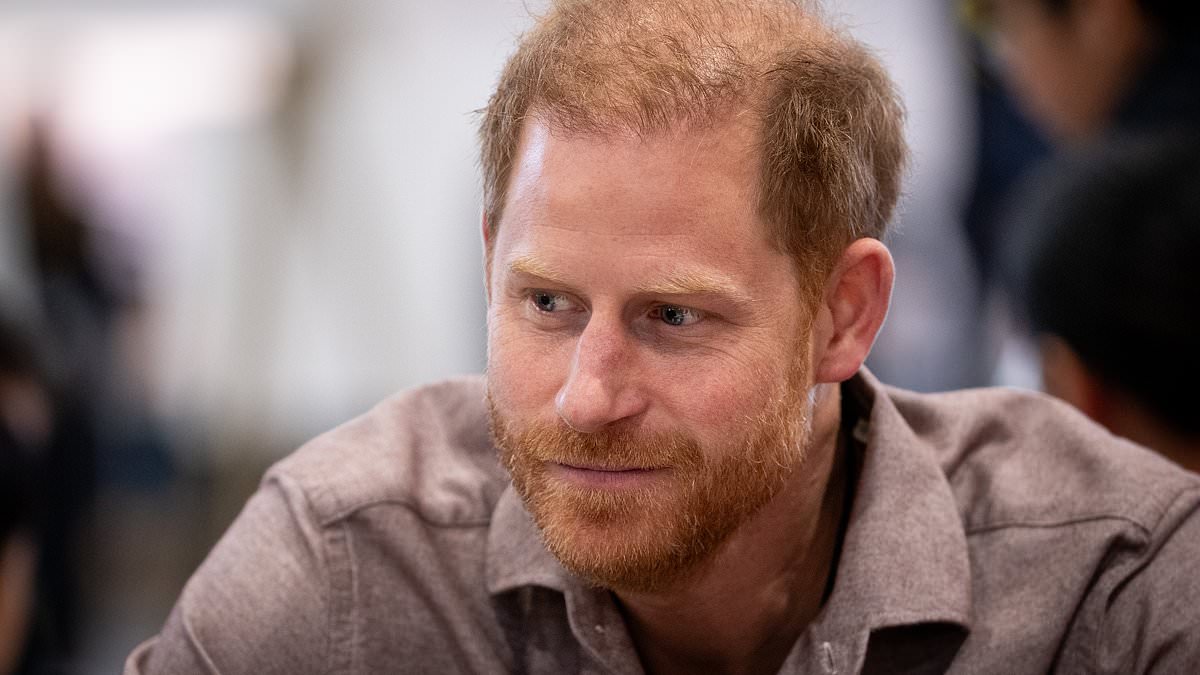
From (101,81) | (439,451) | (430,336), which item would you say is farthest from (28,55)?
(439,451)

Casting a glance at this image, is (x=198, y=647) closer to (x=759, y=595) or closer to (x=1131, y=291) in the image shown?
(x=759, y=595)

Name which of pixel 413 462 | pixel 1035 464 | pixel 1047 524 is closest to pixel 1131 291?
pixel 1035 464

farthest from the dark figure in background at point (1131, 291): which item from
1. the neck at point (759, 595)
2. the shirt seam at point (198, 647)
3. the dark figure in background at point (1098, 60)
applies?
the shirt seam at point (198, 647)

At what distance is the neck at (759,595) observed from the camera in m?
1.91

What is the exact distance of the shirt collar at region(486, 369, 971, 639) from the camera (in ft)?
5.93

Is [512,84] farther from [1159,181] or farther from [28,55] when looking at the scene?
[28,55]

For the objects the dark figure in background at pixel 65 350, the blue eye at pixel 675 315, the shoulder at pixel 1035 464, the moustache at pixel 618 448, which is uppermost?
the blue eye at pixel 675 315

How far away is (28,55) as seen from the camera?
195 inches

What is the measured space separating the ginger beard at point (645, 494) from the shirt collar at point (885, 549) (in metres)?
0.12

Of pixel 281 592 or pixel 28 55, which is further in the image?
pixel 28 55

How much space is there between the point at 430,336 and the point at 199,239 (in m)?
0.92

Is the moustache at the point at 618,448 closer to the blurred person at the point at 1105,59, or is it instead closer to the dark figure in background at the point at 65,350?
the blurred person at the point at 1105,59

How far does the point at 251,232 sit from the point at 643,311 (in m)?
3.42

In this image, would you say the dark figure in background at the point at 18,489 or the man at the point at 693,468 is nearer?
the man at the point at 693,468
